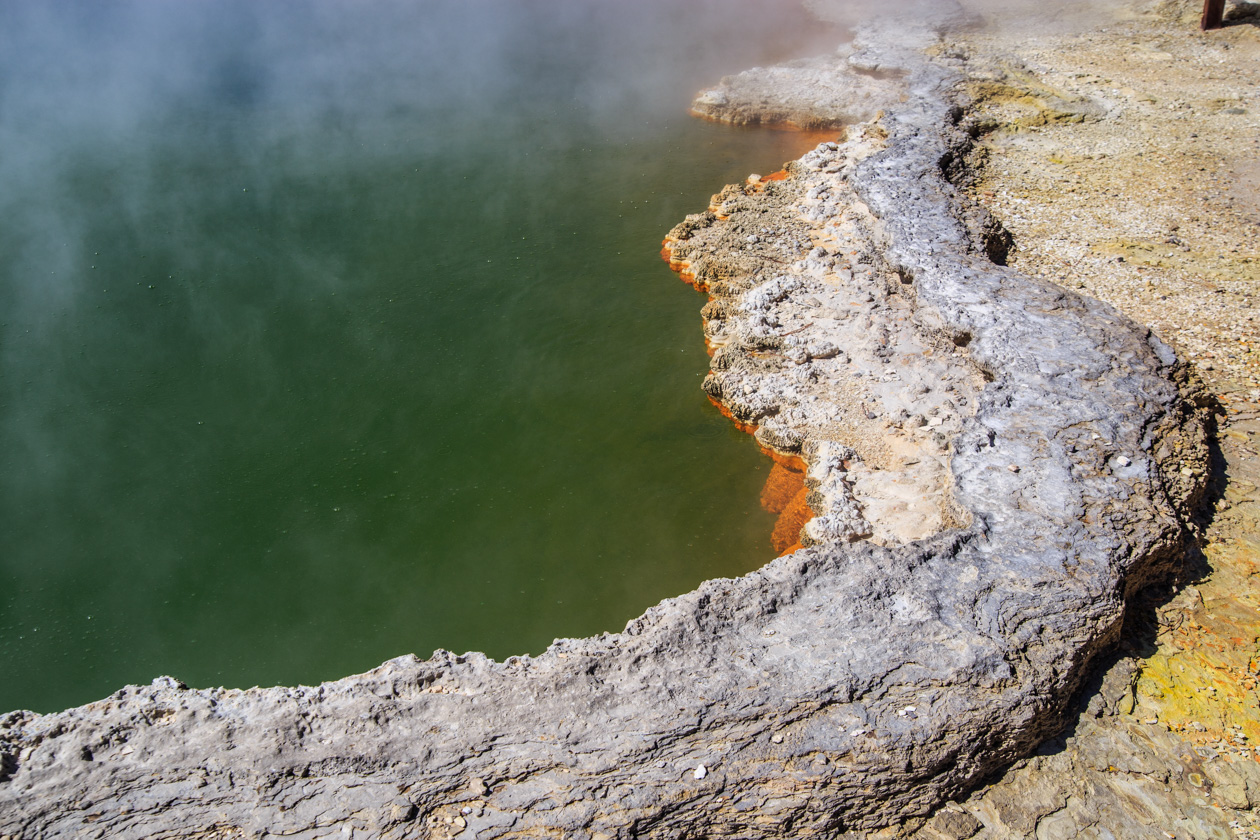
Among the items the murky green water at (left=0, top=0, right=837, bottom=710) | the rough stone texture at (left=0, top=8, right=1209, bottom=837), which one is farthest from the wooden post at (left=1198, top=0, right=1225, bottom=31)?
the rough stone texture at (left=0, top=8, right=1209, bottom=837)

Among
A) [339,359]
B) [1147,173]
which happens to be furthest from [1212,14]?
[339,359]

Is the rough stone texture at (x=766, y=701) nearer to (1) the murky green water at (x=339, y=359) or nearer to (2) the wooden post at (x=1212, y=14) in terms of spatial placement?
(1) the murky green water at (x=339, y=359)

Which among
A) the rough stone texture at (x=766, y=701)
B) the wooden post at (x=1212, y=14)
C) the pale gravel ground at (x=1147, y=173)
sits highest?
the wooden post at (x=1212, y=14)

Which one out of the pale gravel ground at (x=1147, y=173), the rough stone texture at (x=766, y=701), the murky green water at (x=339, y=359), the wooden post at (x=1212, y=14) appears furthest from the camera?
the wooden post at (x=1212, y=14)

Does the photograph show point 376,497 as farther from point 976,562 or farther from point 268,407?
point 976,562

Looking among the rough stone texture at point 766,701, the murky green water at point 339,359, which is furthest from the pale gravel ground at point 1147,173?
the murky green water at point 339,359

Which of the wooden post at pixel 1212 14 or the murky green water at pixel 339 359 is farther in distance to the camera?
the wooden post at pixel 1212 14

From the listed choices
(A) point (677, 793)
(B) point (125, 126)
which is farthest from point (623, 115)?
(A) point (677, 793)
